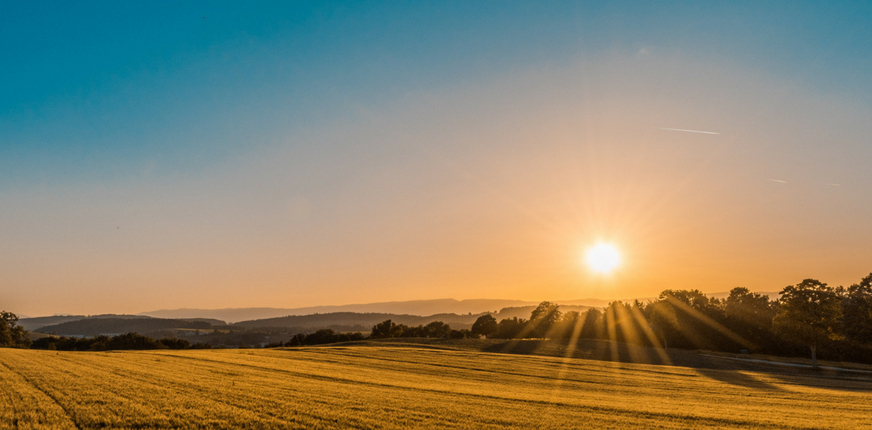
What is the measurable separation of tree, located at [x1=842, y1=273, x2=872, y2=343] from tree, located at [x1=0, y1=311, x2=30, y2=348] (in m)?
158

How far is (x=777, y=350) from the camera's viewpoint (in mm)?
89500

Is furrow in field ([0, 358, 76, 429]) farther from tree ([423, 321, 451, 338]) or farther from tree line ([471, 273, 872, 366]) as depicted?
tree ([423, 321, 451, 338])

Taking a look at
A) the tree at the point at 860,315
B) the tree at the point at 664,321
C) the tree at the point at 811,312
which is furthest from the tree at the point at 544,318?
the tree at the point at 860,315

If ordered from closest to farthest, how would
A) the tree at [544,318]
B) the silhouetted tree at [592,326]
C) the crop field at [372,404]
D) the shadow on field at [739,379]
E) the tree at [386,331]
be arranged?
the crop field at [372,404] → the shadow on field at [739,379] → the silhouetted tree at [592,326] → the tree at [544,318] → the tree at [386,331]

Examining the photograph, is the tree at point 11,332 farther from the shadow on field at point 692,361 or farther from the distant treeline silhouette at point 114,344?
the shadow on field at point 692,361

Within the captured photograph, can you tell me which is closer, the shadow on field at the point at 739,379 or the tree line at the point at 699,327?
the shadow on field at the point at 739,379

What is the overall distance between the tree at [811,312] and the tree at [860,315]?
1.66 m

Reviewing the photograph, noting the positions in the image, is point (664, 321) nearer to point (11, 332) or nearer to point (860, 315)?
point (860, 315)

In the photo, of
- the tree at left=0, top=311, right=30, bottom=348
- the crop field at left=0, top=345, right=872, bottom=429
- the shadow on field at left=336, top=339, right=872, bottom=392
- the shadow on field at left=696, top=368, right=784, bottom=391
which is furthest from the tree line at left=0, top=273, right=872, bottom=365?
the crop field at left=0, top=345, right=872, bottom=429

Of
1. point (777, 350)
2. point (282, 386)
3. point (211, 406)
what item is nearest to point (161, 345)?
point (282, 386)

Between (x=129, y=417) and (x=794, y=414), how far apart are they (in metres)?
30.8

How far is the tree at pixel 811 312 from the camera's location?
6350cm

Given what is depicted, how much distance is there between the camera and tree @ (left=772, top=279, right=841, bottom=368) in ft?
208

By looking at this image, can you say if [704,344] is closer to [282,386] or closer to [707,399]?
[707,399]
